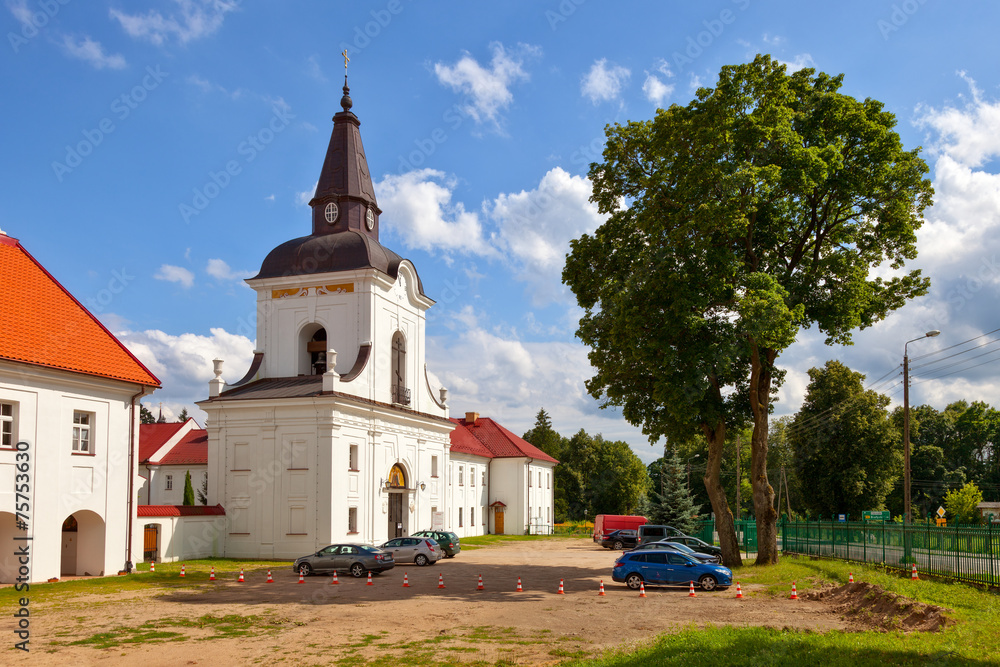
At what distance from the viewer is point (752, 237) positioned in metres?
29.6

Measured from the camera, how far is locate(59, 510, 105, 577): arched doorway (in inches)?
1048

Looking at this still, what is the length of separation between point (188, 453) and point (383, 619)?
144ft

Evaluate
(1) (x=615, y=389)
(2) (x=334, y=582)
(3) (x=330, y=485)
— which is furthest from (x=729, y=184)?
(3) (x=330, y=485)

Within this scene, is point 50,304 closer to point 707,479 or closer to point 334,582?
point 334,582

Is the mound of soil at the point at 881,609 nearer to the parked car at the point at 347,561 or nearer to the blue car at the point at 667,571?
the blue car at the point at 667,571

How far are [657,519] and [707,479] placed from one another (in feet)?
62.3

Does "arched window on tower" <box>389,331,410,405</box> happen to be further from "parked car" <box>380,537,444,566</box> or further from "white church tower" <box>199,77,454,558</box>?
"parked car" <box>380,537,444,566</box>

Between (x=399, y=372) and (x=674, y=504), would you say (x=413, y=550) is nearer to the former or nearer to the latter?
(x=399, y=372)

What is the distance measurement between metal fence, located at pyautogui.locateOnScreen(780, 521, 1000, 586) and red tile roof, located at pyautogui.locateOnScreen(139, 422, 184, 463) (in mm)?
44319

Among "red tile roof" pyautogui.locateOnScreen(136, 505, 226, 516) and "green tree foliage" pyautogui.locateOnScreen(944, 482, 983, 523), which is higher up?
"red tile roof" pyautogui.locateOnScreen(136, 505, 226, 516)

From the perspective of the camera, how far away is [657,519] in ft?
165

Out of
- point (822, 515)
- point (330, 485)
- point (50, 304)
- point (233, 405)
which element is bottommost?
point (822, 515)

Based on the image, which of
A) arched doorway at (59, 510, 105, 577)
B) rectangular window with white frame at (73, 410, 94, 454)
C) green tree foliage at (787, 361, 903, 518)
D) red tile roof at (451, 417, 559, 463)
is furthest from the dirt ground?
red tile roof at (451, 417, 559, 463)

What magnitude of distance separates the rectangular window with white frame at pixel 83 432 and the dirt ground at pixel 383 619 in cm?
551
